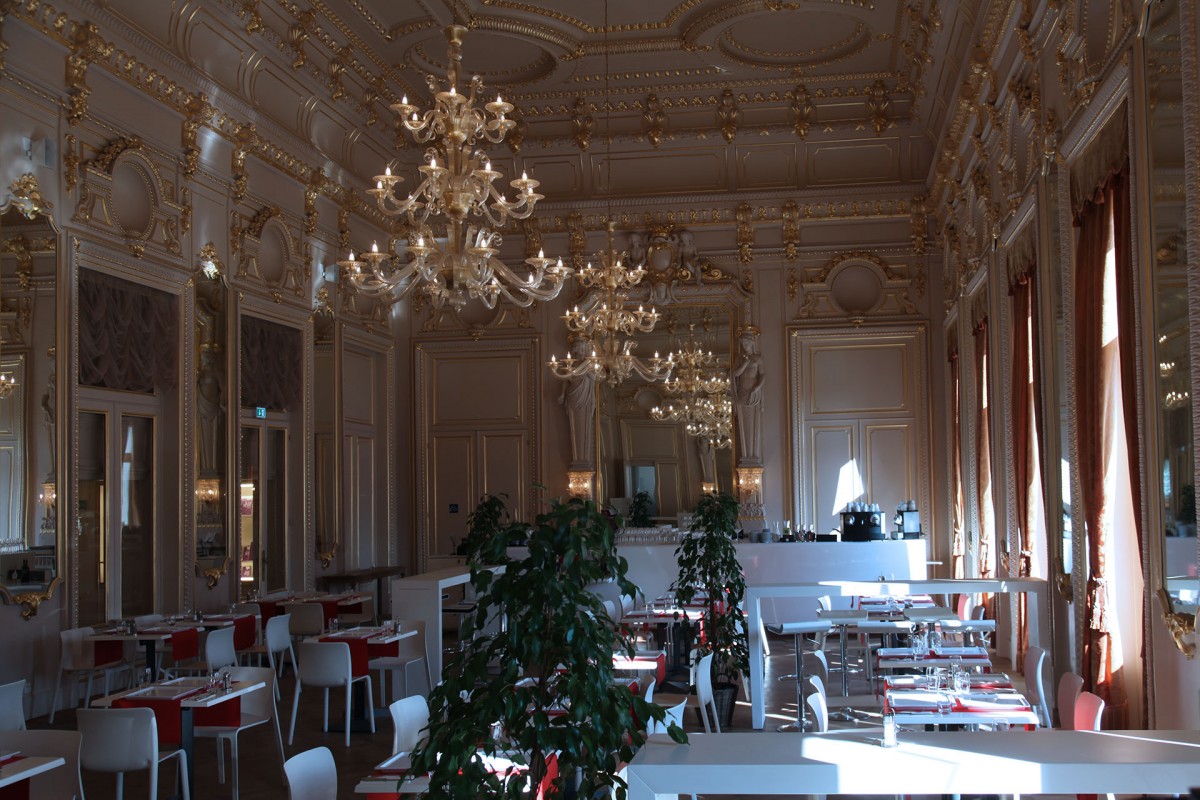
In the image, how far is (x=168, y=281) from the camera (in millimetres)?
9984

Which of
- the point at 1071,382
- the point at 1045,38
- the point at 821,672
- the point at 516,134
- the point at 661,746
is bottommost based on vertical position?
the point at 821,672

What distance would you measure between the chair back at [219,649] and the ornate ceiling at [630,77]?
5.12m

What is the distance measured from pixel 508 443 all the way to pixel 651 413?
6.81ft

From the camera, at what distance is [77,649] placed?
27.2 ft

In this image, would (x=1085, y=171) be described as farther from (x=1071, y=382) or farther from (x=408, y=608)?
(x=408, y=608)

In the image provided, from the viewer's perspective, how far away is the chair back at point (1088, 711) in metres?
4.58

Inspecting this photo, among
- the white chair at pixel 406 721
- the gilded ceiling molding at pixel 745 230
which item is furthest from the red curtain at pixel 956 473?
the white chair at pixel 406 721

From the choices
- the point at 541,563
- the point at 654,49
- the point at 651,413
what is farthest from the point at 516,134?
the point at 541,563

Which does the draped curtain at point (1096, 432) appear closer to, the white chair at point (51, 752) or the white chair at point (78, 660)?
the white chair at point (51, 752)

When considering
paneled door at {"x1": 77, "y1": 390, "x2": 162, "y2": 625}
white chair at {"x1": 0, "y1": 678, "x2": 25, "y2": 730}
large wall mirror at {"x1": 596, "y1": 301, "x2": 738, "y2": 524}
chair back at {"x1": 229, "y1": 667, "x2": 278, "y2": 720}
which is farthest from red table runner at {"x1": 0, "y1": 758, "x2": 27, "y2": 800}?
large wall mirror at {"x1": 596, "y1": 301, "x2": 738, "y2": 524}

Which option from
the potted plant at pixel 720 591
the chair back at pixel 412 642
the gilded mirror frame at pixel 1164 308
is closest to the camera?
the gilded mirror frame at pixel 1164 308

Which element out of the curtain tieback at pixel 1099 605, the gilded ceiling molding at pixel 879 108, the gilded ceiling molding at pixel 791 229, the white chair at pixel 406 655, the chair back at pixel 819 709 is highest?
the gilded ceiling molding at pixel 879 108

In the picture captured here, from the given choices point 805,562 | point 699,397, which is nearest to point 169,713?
point 805,562

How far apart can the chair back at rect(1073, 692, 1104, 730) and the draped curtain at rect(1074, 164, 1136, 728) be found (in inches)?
72.5
